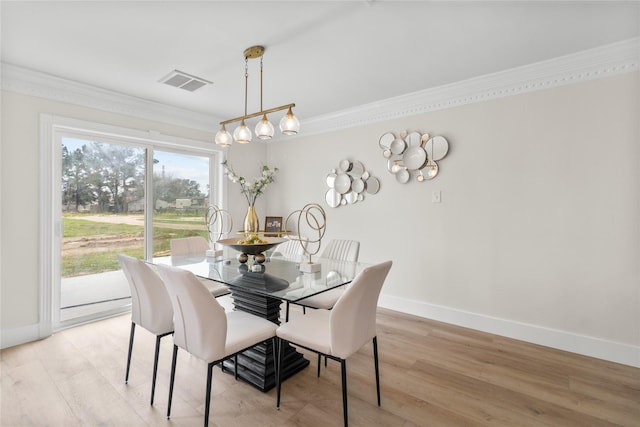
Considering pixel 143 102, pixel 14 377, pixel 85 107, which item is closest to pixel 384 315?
pixel 14 377

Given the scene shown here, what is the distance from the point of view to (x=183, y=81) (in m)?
2.90

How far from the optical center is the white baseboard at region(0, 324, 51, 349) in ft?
8.78

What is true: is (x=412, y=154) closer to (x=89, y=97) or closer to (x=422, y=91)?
(x=422, y=91)

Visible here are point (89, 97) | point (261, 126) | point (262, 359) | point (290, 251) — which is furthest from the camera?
point (290, 251)

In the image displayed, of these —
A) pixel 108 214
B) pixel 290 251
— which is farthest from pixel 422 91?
pixel 108 214

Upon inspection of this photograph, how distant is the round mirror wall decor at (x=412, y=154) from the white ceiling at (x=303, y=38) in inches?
22.6

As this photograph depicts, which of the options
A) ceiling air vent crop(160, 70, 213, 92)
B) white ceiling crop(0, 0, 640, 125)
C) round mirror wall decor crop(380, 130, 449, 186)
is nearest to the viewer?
white ceiling crop(0, 0, 640, 125)

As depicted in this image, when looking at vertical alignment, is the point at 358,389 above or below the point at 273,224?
below

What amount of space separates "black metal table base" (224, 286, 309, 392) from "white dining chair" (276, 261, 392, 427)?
0.88 feet

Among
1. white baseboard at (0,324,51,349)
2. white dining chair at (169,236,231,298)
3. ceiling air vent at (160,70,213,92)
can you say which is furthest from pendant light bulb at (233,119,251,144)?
white baseboard at (0,324,51,349)

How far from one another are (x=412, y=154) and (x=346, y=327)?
2.35 meters

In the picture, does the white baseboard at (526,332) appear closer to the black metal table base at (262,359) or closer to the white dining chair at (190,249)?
the black metal table base at (262,359)

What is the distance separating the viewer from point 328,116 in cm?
403

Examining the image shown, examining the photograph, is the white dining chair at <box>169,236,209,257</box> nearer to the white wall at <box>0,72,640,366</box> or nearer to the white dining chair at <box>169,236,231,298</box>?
the white dining chair at <box>169,236,231,298</box>
